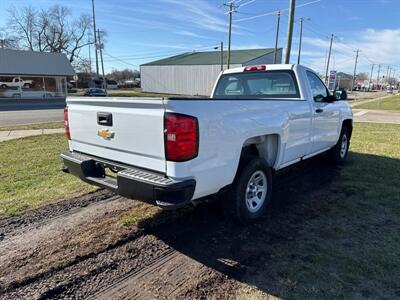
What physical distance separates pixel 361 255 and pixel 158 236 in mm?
2201

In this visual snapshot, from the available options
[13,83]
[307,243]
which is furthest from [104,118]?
[13,83]

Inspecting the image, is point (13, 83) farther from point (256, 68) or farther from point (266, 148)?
point (266, 148)

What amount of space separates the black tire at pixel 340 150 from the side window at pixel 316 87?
1.37 meters

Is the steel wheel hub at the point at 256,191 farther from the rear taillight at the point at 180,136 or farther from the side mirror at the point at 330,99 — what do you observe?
the side mirror at the point at 330,99

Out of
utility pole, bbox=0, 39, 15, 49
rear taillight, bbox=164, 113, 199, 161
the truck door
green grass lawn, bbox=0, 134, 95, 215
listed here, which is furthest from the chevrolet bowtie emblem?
utility pole, bbox=0, 39, 15, 49

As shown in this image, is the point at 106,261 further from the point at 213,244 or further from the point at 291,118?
the point at 291,118

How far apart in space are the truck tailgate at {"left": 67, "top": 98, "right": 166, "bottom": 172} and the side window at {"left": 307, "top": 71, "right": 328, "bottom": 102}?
10.8ft

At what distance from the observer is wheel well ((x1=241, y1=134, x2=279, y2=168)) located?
4032mm

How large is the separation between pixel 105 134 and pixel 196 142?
1178mm

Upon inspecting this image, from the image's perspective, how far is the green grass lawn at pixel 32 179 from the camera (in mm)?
4589

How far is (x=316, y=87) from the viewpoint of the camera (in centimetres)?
541

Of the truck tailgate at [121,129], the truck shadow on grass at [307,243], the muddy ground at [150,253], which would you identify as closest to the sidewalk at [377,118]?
the truck shadow on grass at [307,243]

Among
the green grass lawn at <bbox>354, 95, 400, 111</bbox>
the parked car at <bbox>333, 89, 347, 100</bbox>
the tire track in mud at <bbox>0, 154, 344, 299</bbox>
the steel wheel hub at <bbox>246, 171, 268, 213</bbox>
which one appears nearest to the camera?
the tire track in mud at <bbox>0, 154, 344, 299</bbox>

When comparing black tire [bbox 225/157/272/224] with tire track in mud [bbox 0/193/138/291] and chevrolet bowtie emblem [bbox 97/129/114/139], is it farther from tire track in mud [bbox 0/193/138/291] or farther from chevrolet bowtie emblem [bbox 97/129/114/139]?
chevrolet bowtie emblem [bbox 97/129/114/139]
